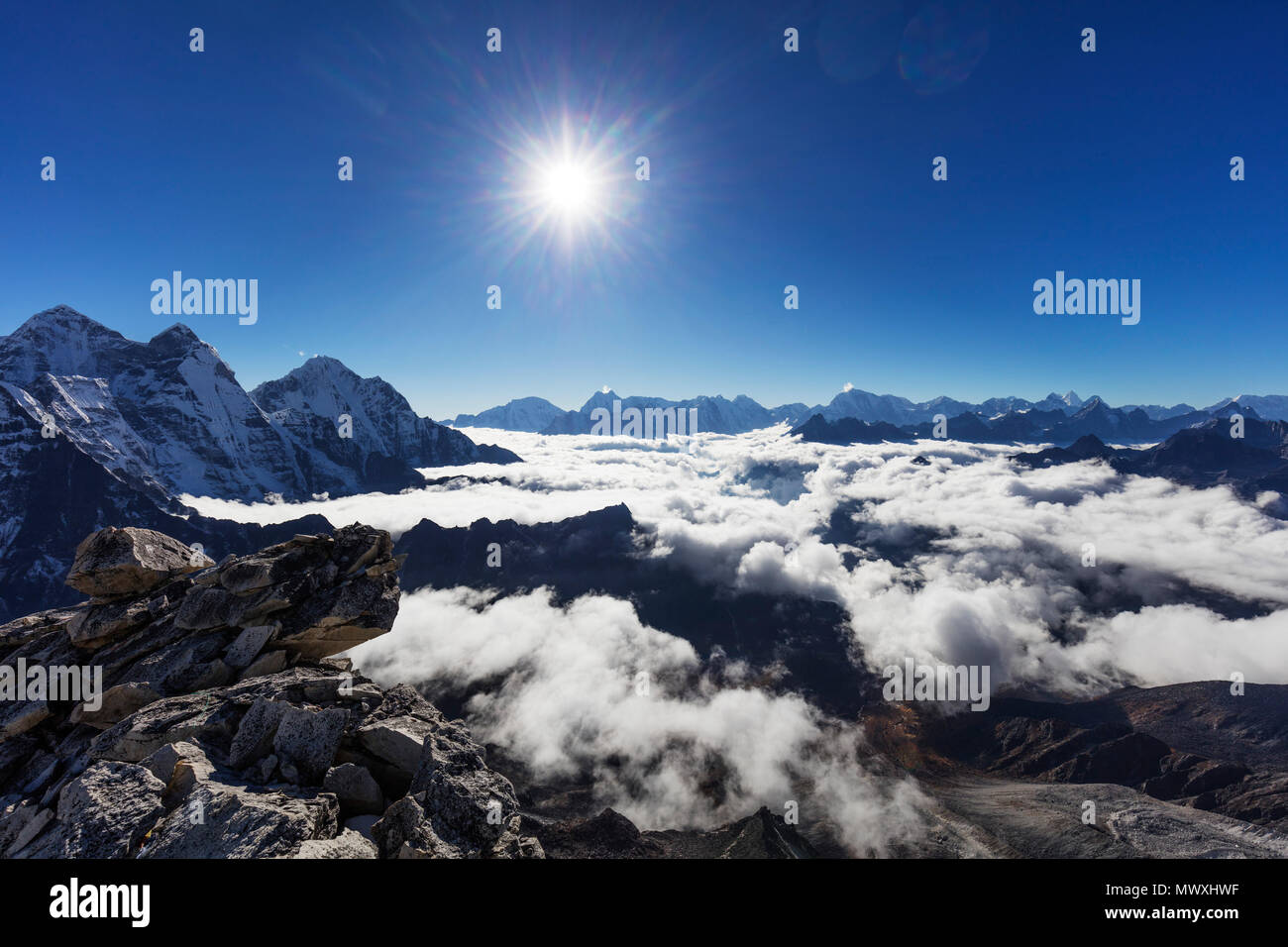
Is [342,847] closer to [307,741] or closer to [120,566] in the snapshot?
[307,741]

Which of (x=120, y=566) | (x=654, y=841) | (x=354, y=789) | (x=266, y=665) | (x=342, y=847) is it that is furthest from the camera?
(x=654, y=841)

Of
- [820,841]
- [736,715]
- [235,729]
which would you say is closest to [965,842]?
[820,841]

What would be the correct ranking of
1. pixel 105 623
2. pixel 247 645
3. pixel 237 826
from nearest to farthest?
pixel 237 826 < pixel 247 645 < pixel 105 623

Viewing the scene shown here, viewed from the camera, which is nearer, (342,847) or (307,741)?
(342,847)

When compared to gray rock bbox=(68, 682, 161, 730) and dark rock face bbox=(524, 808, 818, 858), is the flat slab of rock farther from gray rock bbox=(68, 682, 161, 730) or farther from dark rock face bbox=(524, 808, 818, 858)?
dark rock face bbox=(524, 808, 818, 858)

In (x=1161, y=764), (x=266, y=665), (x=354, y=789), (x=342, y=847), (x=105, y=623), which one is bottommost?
(x=1161, y=764)

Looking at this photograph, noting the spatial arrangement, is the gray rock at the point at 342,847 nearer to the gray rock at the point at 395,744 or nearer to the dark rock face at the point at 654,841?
the gray rock at the point at 395,744

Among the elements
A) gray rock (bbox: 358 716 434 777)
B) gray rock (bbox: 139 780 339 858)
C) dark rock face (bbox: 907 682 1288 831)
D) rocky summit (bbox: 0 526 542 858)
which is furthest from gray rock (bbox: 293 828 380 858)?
dark rock face (bbox: 907 682 1288 831)

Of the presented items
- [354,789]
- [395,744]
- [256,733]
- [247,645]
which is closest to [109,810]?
[256,733]

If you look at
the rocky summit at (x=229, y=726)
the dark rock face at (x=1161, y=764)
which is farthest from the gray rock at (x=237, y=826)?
the dark rock face at (x=1161, y=764)
